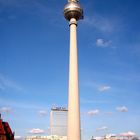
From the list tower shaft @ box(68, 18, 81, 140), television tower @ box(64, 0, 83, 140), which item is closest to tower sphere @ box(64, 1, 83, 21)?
television tower @ box(64, 0, 83, 140)

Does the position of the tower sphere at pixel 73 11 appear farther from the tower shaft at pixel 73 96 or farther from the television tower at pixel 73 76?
the tower shaft at pixel 73 96

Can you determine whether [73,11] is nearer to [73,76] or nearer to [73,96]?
[73,76]

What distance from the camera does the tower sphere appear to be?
254 ft

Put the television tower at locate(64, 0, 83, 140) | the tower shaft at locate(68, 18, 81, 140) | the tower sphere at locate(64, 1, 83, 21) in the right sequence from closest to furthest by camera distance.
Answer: the tower shaft at locate(68, 18, 81, 140) → the television tower at locate(64, 0, 83, 140) → the tower sphere at locate(64, 1, 83, 21)

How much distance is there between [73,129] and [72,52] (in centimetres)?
2055

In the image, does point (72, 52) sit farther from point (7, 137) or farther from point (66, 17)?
point (7, 137)

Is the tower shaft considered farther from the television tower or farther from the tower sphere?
the tower sphere

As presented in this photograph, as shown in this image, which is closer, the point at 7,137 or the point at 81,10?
the point at 81,10

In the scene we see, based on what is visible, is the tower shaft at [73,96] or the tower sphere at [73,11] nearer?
the tower shaft at [73,96]

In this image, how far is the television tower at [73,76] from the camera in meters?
64.8

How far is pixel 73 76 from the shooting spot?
68.6 metres

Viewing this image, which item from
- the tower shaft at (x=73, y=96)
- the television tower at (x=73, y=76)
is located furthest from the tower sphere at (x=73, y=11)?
the tower shaft at (x=73, y=96)

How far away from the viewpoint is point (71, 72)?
2721 inches

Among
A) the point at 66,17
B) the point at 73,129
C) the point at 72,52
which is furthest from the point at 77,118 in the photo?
the point at 66,17
